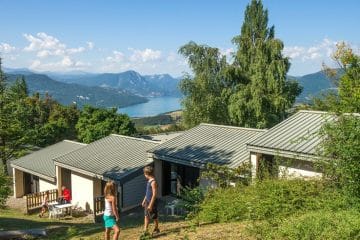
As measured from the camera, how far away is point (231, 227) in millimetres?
10555

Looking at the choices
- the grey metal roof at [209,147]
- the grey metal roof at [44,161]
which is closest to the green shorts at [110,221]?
the grey metal roof at [209,147]

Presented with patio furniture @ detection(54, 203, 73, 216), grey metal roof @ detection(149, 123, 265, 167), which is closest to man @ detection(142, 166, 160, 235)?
grey metal roof @ detection(149, 123, 265, 167)

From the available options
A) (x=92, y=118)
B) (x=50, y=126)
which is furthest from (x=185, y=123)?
(x=50, y=126)

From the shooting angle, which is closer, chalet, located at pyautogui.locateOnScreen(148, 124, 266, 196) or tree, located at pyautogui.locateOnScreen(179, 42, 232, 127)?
chalet, located at pyautogui.locateOnScreen(148, 124, 266, 196)

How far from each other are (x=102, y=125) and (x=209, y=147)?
21.9 m

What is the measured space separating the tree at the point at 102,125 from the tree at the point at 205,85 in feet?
20.2

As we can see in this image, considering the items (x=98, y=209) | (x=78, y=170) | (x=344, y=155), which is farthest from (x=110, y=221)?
(x=78, y=170)

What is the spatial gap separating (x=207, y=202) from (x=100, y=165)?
34.1ft

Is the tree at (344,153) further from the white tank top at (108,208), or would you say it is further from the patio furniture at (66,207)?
the patio furniture at (66,207)

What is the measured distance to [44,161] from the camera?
90.6 ft

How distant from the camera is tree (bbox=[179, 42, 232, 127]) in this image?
39628 mm

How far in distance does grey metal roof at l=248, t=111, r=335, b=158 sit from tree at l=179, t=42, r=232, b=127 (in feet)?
75.5

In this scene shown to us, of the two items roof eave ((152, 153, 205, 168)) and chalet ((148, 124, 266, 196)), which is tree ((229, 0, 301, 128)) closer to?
chalet ((148, 124, 266, 196))

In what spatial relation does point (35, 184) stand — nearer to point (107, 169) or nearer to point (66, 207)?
point (66, 207)
